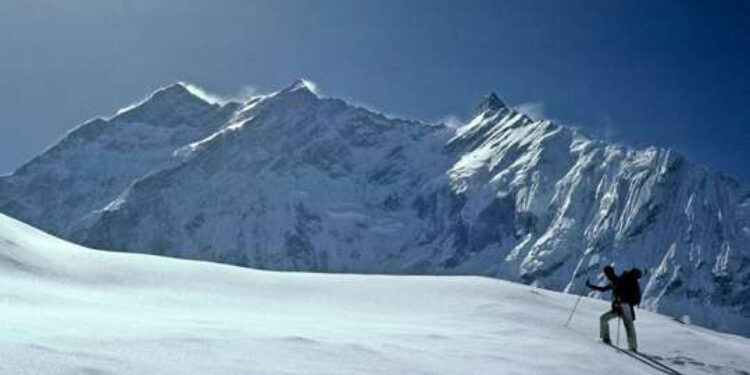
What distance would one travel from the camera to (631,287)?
57.0 feet

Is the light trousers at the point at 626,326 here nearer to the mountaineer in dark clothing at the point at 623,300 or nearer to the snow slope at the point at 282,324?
the mountaineer in dark clothing at the point at 623,300

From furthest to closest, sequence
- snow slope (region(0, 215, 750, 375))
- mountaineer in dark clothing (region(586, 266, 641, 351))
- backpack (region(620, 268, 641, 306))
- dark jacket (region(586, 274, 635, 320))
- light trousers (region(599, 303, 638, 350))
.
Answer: backpack (region(620, 268, 641, 306)) → dark jacket (region(586, 274, 635, 320)) → mountaineer in dark clothing (region(586, 266, 641, 351)) → light trousers (region(599, 303, 638, 350)) → snow slope (region(0, 215, 750, 375))

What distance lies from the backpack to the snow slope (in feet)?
2.87

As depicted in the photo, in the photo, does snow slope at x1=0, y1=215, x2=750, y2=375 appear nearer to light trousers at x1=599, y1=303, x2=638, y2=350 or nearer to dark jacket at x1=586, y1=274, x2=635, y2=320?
light trousers at x1=599, y1=303, x2=638, y2=350

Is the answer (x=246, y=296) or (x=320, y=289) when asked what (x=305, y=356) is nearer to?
(x=246, y=296)

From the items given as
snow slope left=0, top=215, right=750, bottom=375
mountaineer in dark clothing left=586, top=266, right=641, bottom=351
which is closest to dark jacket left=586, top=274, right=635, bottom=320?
mountaineer in dark clothing left=586, top=266, right=641, bottom=351

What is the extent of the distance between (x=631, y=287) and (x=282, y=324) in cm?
703

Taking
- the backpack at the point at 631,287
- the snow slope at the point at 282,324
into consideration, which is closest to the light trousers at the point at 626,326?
the backpack at the point at 631,287

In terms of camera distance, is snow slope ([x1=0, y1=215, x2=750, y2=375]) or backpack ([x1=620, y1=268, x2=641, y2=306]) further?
backpack ([x1=620, y1=268, x2=641, y2=306])

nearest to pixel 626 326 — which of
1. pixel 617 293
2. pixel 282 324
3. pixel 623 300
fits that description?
pixel 623 300

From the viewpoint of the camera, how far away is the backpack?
1717cm

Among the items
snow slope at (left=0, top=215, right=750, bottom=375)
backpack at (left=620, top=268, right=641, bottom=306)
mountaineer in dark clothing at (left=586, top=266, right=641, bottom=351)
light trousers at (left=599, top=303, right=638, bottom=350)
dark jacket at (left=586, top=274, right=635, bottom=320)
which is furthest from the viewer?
backpack at (left=620, top=268, right=641, bottom=306)

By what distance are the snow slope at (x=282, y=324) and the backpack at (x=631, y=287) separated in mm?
873

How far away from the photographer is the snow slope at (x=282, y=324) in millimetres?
10195
